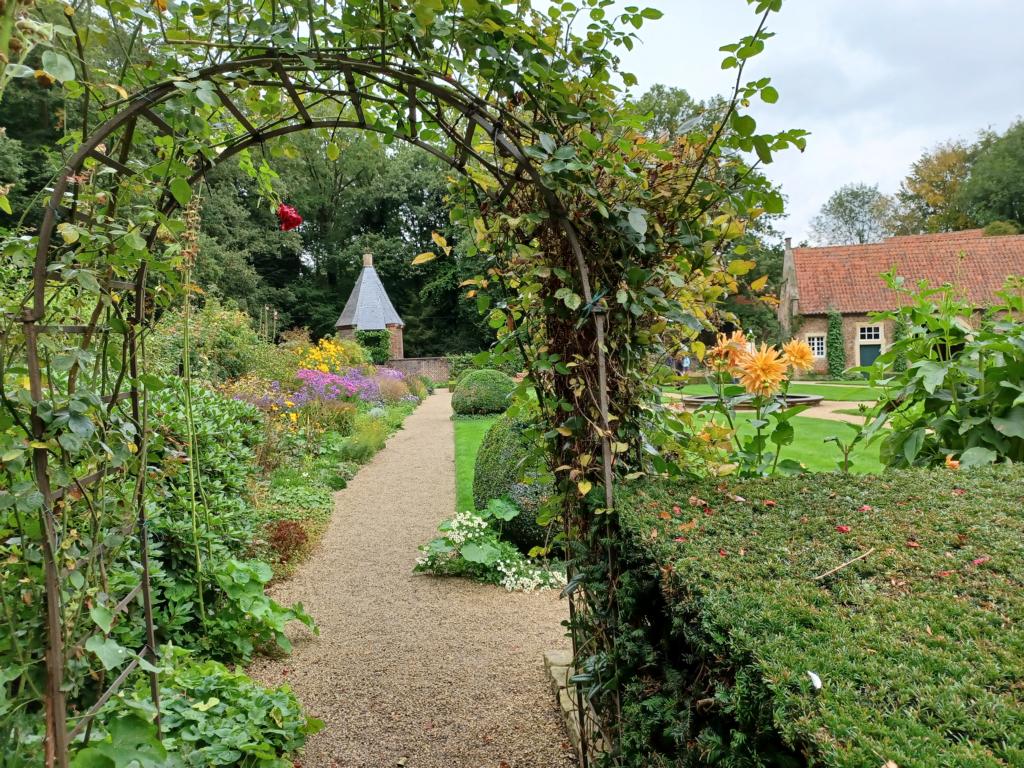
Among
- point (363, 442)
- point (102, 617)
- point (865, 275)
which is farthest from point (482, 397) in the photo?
point (865, 275)

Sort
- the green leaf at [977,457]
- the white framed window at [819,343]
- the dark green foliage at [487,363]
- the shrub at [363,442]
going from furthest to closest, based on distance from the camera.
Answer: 1. the white framed window at [819,343]
2. the shrub at [363,442]
3. the green leaf at [977,457]
4. the dark green foliage at [487,363]

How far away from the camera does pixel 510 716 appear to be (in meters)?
Result: 2.87

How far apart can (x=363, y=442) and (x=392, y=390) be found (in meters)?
7.06

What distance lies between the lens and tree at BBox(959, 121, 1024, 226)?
29.6 meters

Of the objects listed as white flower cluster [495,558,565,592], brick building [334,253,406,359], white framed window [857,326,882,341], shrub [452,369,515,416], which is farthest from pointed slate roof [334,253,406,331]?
white flower cluster [495,558,565,592]

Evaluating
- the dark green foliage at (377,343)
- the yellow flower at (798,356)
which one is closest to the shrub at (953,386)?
the yellow flower at (798,356)

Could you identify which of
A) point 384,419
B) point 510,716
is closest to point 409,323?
point 384,419

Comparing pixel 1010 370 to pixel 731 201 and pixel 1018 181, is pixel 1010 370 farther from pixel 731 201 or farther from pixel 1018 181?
pixel 1018 181

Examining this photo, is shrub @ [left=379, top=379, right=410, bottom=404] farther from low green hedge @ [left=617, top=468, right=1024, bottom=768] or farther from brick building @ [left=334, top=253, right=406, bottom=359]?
low green hedge @ [left=617, top=468, right=1024, bottom=768]

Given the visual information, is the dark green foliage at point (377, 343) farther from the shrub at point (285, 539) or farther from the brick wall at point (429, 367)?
the shrub at point (285, 539)

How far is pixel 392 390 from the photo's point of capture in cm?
1597

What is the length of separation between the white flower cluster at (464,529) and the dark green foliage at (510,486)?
Result: 0.96ft

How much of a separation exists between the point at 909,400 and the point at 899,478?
1.07m

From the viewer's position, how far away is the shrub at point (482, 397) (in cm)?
1359
